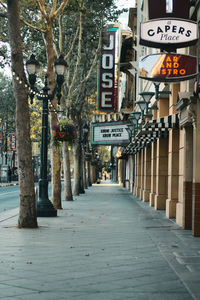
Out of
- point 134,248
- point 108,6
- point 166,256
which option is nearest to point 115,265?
point 166,256

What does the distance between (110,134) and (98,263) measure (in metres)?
28.5

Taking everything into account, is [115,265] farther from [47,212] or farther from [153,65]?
[47,212]

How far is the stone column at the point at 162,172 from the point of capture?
21141 millimetres

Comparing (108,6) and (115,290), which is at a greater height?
(108,6)

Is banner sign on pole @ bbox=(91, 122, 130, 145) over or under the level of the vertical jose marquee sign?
under

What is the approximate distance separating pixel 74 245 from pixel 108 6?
1770 cm

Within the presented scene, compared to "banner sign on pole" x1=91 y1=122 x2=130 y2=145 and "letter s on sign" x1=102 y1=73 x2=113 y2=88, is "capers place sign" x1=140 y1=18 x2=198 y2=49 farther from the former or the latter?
"letter s on sign" x1=102 y1=73 x2=113 y2=88

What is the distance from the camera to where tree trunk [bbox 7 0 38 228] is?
13.1 meters

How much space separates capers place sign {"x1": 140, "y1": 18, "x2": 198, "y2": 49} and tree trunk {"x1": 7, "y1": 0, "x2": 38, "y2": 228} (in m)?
3.30

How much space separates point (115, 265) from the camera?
314 inches

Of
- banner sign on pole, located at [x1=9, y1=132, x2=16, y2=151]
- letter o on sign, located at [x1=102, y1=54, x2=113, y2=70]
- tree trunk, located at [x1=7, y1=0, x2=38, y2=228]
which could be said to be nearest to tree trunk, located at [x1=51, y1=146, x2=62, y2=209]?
tree trunk, located at [x1=7, y1=0, x2=38, y2=228]

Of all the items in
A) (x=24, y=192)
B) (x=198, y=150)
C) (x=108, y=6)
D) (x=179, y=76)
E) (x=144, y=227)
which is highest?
(x=108, y=6)

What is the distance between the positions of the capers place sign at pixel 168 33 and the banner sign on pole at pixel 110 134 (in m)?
22.9

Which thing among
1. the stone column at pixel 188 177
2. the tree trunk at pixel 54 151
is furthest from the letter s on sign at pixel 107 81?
the stone column at pixel 188 177
